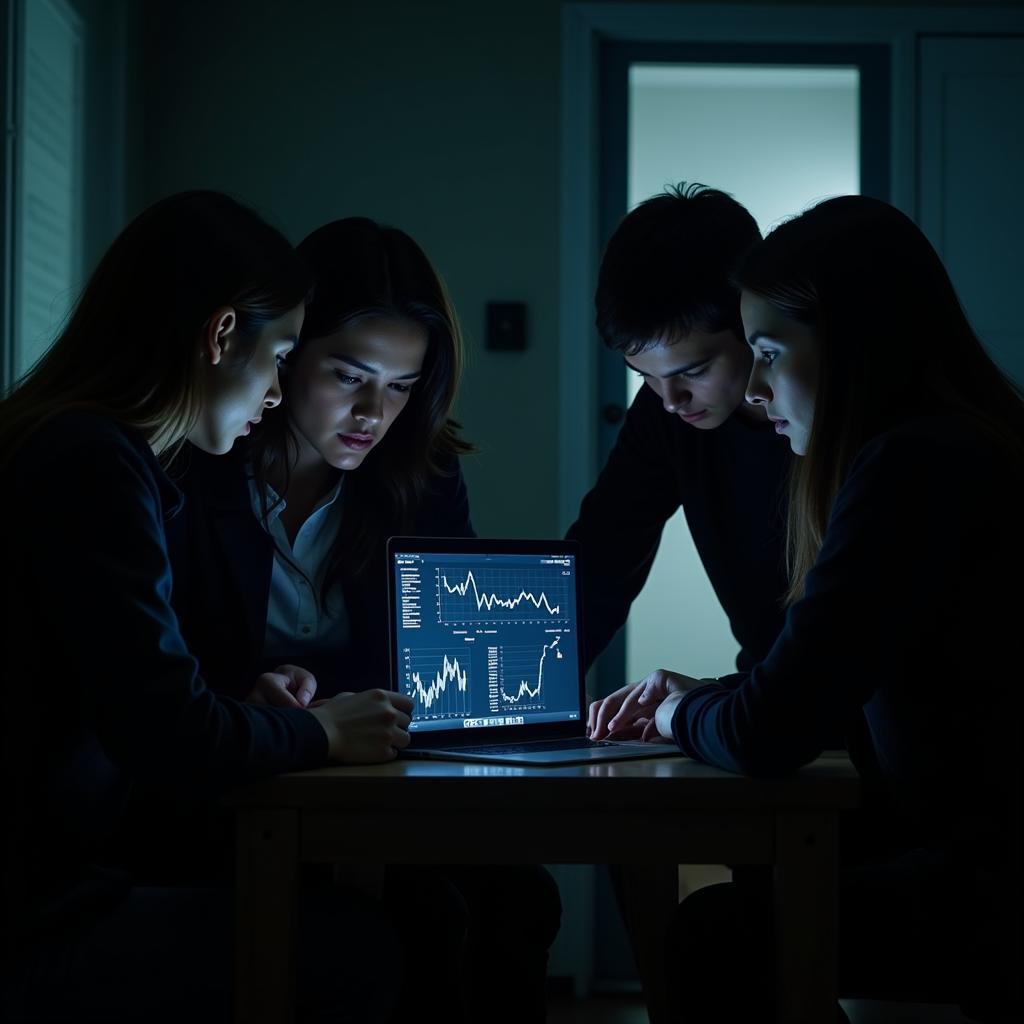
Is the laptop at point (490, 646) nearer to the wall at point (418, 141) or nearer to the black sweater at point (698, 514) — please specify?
the black sweater at point (698, 514)

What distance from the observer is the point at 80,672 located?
105 centimetres

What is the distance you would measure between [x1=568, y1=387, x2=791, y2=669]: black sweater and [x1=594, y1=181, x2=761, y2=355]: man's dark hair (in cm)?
20

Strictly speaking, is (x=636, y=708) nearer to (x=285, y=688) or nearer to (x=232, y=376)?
(x=285, y=688)

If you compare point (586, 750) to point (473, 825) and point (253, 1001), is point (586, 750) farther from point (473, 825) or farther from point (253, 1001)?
point (253, 1001)

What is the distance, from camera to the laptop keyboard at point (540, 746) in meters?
1.32

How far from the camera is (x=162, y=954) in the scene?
1.08m

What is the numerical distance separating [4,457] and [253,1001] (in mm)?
542

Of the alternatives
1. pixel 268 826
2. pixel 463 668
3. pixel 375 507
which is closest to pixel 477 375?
pixel 375 507

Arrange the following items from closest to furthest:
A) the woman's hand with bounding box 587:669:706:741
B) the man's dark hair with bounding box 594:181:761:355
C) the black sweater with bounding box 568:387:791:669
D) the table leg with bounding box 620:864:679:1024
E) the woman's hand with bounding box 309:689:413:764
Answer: the woman's hand with bounding box 309:689:413:764
the woman's hand with bounding box 587:669:706:741
the table leg with bounding box 620:864:679:1024
the man's dark hair with bounding box 594:181:761:355
the black sweater with bounding box 568:387:791:669

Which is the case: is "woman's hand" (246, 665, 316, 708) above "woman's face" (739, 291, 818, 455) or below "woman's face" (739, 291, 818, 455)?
below

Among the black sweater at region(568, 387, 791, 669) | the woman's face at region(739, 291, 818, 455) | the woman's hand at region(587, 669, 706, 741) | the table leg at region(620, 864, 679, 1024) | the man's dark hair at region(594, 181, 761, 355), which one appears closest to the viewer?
the woman's face at region(739, 291, 818, 455)

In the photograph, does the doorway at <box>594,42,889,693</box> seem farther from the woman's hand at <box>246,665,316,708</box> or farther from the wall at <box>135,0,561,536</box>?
the woman's hand at <box>246,665,316,708</box>

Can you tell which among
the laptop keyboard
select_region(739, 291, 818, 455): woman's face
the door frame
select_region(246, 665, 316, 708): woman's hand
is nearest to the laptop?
the laptop keyboard

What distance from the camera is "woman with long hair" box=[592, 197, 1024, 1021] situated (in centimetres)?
107
